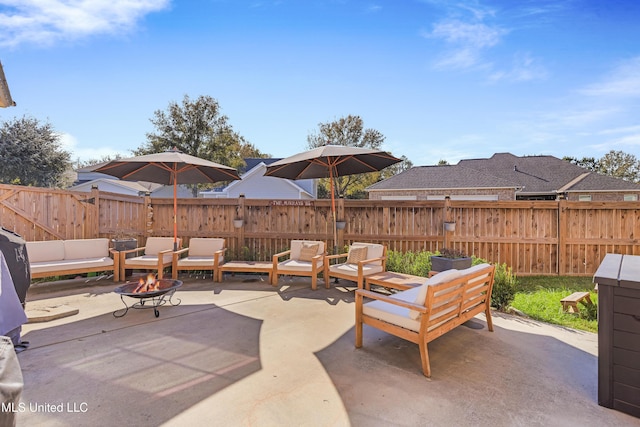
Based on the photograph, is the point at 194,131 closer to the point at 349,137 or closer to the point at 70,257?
the point at 349,137

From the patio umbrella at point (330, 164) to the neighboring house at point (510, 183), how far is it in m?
10.8

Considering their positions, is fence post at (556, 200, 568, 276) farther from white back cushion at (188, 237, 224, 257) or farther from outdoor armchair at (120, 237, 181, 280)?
outdoor armchair at (120, 237, 181, 280)

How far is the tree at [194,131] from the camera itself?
18.1 m

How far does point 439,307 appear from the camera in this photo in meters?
2.79

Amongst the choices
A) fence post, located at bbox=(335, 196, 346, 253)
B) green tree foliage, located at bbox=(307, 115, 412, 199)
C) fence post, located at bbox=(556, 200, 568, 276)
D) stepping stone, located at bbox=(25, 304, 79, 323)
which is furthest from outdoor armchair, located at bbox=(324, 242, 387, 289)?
green tree foliage, located at bbox=(307, 115, 412, 199)

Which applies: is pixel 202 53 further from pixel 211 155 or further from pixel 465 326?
pixel 211 155

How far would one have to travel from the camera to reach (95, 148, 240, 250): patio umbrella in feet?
18.1

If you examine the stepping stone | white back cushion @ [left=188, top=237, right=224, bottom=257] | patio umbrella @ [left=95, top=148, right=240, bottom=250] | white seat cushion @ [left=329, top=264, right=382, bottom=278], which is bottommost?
the stepping stone

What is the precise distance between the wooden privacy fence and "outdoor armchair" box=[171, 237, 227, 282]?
0.67 m

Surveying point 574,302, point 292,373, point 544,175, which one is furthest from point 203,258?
point 544,175

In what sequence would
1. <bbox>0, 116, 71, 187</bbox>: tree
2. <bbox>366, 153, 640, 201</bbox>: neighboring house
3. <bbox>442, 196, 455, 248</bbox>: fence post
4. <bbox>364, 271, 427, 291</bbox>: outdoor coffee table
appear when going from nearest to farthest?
<bbox>364, 271, 427, 291</bbox>: outdoor coffee table, <bbox>442, 196, 455, 248</bbox>: fence post, <bbox>366, 153, 640, 201</bbox>: neighboring house, <bbox>0, 116, 71, 187</bbox>: tree

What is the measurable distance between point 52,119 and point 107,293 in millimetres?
18507

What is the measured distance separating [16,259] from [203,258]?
10.2 feet

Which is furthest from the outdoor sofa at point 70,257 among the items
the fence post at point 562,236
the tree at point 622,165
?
the tree at point 622,165
